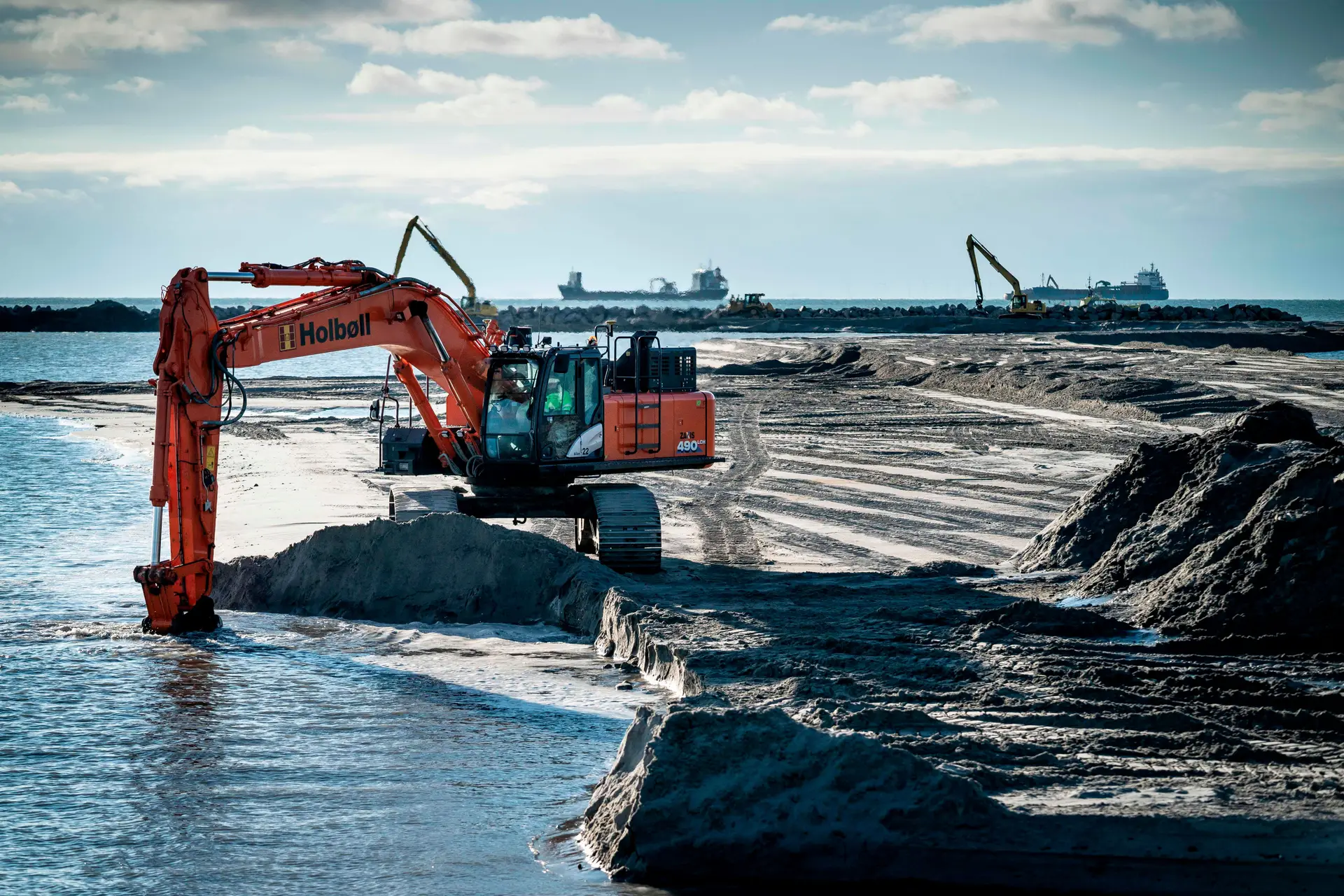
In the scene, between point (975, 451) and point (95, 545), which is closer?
point (95, 545)

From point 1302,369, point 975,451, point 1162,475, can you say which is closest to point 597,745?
point 1162,475

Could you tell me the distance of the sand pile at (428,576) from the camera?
1242 centimetres

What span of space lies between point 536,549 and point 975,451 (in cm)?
1415

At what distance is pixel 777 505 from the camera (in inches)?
758

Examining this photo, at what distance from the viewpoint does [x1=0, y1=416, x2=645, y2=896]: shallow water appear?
6695 mm

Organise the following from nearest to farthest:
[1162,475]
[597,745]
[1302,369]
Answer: [597,745], [1162,475], [1302,369]

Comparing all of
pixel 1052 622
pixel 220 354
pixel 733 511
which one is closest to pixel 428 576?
pixel 220 354

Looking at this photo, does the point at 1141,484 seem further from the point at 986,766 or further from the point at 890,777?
the point at 890,777

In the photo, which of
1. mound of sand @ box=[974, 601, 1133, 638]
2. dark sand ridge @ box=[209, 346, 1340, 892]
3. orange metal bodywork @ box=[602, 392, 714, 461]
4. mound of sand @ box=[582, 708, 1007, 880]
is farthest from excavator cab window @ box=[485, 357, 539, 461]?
mound of sand @ box=[582, 708, 1007, 880]

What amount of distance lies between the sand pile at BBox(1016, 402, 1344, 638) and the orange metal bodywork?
Result: 12.3ft

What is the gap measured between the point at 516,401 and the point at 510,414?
0.52 ft

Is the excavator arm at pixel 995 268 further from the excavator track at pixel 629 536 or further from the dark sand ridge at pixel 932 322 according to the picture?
the excavator track at pixel 629 536

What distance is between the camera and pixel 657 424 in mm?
14625

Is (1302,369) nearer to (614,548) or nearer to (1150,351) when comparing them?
(1150,351)
